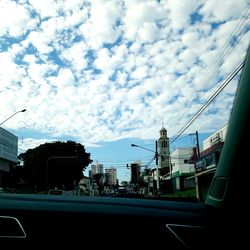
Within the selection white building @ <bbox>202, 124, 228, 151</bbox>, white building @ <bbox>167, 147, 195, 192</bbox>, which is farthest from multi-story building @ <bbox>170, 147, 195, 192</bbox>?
white building @ <bbox>202, 124, 228, 151</bbox>

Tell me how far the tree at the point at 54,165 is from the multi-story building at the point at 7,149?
693 cm

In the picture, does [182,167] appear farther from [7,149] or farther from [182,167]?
[7,149]

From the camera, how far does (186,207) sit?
2.20 metres

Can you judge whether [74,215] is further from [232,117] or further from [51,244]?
[232,117]

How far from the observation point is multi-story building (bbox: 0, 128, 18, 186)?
59656 millimetres

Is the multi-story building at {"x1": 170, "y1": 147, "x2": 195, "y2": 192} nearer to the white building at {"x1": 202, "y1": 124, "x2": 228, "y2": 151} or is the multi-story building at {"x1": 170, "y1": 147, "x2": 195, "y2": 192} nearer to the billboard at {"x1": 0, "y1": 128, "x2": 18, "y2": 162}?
the white building at {"x1": 202, "y1": 124, "x2": 228, "y2": 151}

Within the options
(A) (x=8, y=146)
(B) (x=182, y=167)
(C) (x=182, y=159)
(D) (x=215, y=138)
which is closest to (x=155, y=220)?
(D) (x=215, y=138)

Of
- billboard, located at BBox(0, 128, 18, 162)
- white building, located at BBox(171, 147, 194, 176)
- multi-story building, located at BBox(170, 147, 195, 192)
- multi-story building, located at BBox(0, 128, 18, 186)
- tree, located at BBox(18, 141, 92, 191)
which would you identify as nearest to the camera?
billboard, located at BBox(0, 128, 18, 162)

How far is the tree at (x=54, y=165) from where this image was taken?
74062 millimetres

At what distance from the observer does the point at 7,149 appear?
62.8 m

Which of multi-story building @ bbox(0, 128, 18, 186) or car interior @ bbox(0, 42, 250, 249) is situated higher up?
multi-story building @ bbox(0, 128, 18, 186)

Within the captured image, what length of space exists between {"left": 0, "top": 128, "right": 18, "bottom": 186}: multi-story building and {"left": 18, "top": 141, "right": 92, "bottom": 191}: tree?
693 cm

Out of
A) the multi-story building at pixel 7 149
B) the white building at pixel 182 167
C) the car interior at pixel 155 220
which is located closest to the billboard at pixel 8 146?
the multi-story building at pixel 7 149

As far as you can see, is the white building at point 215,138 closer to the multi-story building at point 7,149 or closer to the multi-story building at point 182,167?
the multi-story building at point 182,167
